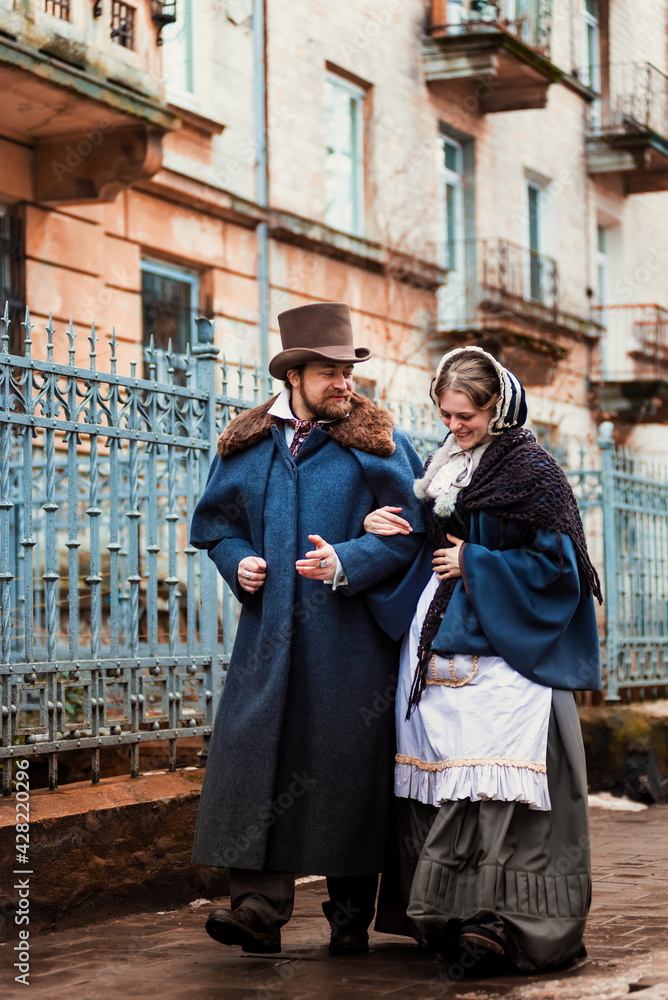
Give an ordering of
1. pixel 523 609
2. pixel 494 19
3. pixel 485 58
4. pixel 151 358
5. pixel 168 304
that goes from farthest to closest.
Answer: pixel 494 19 < pixel 485 58 < pixel 168 304 < pixel 151 358 < pixel 523 609

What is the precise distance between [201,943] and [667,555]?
6426 mm

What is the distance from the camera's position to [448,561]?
14.4 feet

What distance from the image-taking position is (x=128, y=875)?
17.1 feet

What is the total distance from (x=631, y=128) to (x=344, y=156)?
670 cm

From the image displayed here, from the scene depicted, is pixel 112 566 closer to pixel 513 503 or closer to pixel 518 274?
pixel 513 503

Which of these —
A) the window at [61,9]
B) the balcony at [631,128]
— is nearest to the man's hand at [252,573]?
the window at [61,9]

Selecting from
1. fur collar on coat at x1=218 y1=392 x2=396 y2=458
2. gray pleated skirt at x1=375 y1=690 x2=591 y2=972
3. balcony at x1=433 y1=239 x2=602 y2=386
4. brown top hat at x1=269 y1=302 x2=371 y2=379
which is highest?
balcony at x1=433 y1=239 x2=602 y2=386

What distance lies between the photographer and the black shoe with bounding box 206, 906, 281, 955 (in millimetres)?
4180

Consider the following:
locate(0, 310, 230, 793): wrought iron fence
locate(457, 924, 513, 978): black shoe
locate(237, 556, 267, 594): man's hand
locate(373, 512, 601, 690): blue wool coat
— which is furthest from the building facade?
locate(457, 924, 513, 978): black shoe

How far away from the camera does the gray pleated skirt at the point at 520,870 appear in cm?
408

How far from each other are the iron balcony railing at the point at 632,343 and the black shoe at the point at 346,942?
16.8 meters

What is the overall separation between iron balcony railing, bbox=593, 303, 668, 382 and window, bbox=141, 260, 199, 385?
916cm

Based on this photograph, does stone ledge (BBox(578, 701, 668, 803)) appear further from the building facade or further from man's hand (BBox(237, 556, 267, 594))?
man's hand (BBox(237, 556, 267, 594))

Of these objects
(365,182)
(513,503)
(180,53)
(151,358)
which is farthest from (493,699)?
(365,182)
